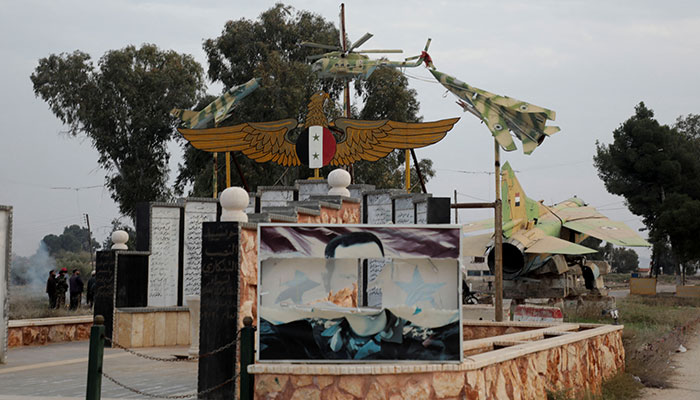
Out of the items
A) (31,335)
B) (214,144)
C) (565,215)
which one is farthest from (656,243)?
(31,335)

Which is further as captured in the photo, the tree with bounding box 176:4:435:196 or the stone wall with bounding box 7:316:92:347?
the tree with bounding box 176:4:435:196

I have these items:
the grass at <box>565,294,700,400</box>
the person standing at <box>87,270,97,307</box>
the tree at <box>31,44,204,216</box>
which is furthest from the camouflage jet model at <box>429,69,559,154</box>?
the tree at <box>31,44,204,216</box>

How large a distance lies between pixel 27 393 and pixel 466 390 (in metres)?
5.32

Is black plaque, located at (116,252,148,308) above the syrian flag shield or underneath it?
underneath

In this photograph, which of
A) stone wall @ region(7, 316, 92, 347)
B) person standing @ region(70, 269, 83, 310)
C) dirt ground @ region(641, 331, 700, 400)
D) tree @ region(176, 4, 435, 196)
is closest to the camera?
dirt ground @ region(641, 331, 700, 400)

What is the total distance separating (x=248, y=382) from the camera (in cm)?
811

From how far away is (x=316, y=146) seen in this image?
56.6ft

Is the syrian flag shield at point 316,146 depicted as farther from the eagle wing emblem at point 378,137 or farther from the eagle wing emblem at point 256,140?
the eagle wing emblem at point 256,140

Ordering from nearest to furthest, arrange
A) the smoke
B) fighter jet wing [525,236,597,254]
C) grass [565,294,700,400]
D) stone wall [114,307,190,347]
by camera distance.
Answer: grass [565,294,700,400] → stone wall [114,307,190,347] → fighter jet wing [525,236,597,254] → the smoke

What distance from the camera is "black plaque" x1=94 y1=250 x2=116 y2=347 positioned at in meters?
15.4

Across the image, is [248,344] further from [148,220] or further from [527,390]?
[148,220]

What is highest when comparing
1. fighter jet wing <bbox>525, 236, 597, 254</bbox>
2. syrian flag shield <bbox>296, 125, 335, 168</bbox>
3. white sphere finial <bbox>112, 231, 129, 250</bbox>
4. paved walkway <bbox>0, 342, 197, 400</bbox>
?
syrian flag shield <bbox>296, 125, 335, 168</bbox>

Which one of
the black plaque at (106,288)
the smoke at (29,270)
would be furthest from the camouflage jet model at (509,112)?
the smoke at (29,270)

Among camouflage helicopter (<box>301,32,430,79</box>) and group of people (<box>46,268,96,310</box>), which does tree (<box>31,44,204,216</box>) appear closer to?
group of people (<box>46,268,96,310</box>)
